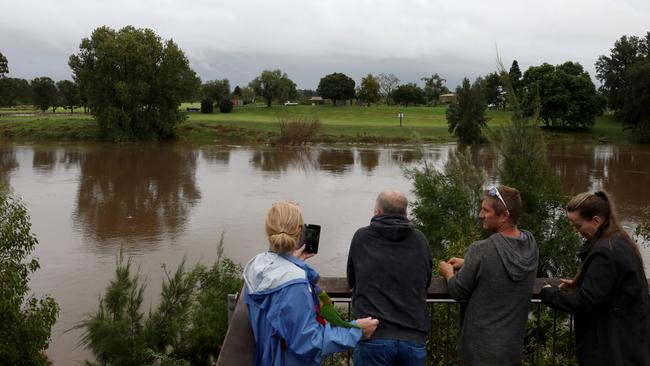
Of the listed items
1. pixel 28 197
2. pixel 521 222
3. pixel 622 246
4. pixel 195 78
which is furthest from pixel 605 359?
pixel 195 78

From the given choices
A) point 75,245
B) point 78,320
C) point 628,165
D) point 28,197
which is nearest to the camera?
point 78,320

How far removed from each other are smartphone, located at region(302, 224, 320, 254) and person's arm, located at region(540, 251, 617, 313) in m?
1.45

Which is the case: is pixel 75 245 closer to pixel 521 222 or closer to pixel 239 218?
pixel 239 218

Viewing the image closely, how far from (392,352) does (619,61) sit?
75466 mm

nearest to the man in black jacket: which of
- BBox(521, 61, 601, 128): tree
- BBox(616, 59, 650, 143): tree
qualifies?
BBox(616, 59, 650, 143): tree

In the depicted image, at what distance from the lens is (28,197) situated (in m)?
25.3

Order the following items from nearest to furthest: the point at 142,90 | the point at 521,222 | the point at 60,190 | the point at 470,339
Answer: the point at 470,339, the point at 521,222, the point at 60,190, the point at 142,90

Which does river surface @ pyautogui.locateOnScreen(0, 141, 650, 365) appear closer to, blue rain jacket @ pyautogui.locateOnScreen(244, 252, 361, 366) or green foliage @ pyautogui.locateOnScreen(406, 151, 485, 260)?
green foliage @ pyautogui.locateOnScreen(406, 151, 485, 260)

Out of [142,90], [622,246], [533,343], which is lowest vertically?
[533,343]

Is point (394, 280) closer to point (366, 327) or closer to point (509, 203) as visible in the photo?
point (366, 327)

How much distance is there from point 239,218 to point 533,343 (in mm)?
15876

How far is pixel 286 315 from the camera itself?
112 inches

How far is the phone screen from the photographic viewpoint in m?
3.22

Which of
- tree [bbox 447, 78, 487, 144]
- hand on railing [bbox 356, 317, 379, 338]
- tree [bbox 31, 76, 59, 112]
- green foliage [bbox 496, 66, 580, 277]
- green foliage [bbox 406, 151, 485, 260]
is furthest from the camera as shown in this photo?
tree [bbox 31, 76, 59, 112]
